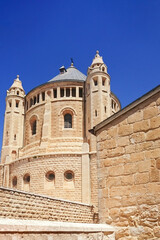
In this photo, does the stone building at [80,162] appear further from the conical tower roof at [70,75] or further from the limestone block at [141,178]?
the conical tower roof at [70,75]

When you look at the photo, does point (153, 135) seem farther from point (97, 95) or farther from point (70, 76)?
point (70, 76)

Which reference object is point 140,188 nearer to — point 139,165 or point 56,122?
point 139,165

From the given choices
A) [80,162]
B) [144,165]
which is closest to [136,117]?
[144,165]

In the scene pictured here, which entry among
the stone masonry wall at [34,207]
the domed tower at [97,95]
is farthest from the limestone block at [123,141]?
the domed tower at [97,95]

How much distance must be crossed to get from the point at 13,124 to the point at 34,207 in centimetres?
2007

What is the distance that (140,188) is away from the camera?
19.7 feet

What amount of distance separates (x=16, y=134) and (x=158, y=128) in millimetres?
27563

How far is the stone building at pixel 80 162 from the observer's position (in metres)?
5.80

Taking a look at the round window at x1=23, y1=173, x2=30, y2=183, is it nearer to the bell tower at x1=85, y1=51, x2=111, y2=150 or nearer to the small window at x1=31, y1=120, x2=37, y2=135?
the small window at x1=31, y1=120, x2=37, y2=135

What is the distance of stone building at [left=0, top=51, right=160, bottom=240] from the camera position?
5801mm

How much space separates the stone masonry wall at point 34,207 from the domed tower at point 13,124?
1473cm

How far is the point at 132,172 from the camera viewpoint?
6.22m

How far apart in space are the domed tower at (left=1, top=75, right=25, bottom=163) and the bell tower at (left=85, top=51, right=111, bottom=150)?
8.69 meters

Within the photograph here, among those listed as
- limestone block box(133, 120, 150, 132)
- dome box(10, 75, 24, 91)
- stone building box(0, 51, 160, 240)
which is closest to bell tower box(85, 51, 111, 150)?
stone building box(0, 51, 160, 240)
